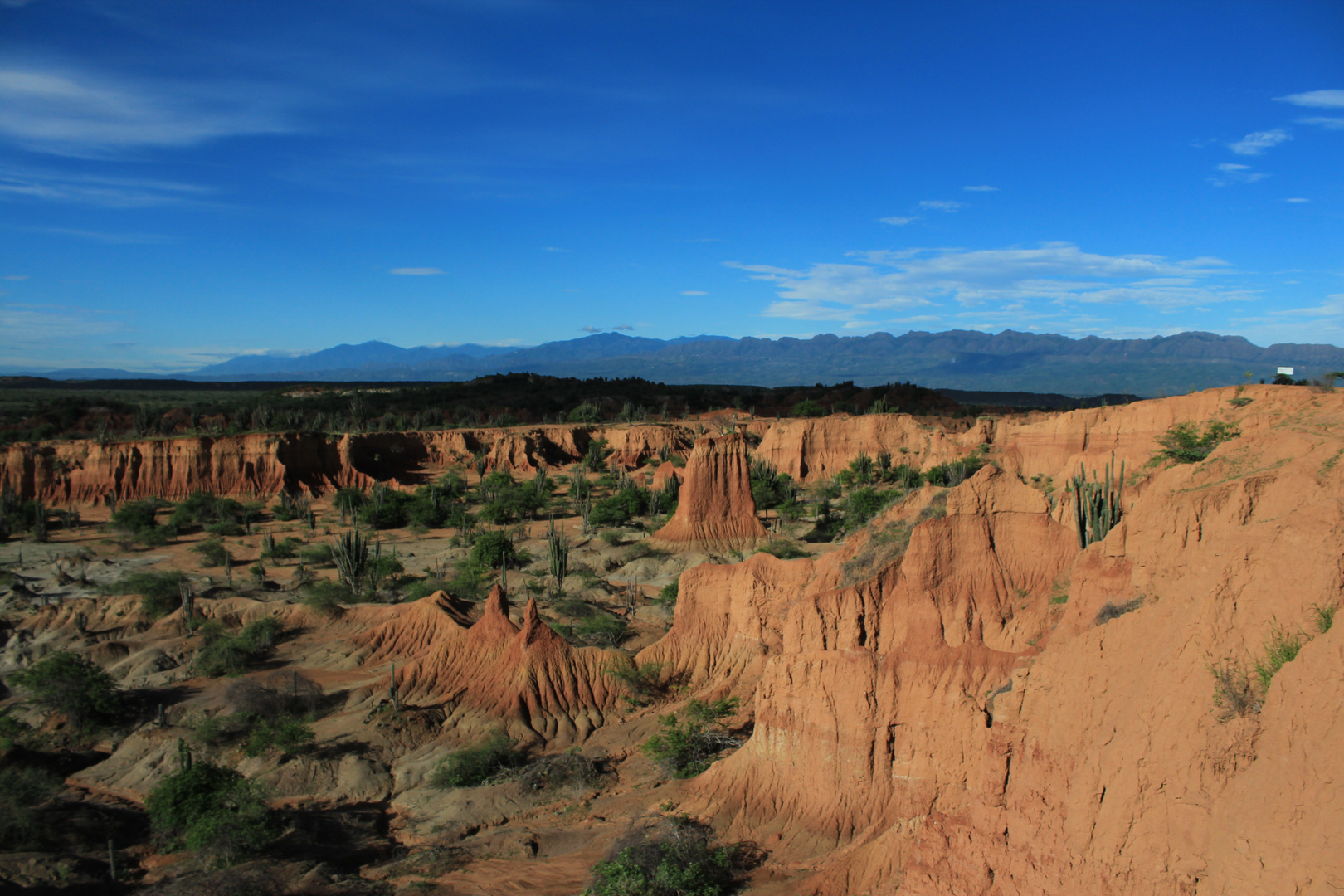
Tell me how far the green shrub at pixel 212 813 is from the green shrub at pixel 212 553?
23287 mm

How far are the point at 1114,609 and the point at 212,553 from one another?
40.6 metres

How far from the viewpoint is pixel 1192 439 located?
27.8 metres

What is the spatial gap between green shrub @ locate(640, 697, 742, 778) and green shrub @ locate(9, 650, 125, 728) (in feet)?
47.0

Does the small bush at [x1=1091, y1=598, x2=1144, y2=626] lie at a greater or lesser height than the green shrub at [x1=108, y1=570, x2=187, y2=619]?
greater

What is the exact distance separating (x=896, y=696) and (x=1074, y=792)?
3.77m

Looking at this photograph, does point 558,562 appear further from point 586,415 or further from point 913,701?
point 586,415

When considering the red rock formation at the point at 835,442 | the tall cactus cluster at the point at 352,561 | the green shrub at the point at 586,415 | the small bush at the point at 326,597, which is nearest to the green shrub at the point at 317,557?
the tall cactus cluster at the point at 352,561

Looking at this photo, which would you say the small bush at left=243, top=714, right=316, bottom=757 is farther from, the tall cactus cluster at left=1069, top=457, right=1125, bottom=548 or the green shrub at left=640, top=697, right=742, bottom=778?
the tall cactus cluster at left=1069, top=457, right=1125, bottom=548

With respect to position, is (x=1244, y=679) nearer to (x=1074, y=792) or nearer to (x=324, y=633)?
(x=1074, y=792)

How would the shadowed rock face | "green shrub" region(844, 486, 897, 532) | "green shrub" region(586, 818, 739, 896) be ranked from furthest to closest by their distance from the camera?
"green shrub" region(844, 486, 897, 532)
the shadowed rock face
"green shrub" region(586, 818, 739, 896)

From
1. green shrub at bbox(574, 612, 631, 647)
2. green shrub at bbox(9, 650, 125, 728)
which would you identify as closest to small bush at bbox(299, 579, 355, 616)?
green shrub at bbox(9, 650, 125, 728)

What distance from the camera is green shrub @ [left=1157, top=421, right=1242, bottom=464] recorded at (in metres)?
24.8

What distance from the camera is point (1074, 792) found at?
759 cm

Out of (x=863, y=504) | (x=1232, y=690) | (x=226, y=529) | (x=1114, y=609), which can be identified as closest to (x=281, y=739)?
(x=1114, y=609)
